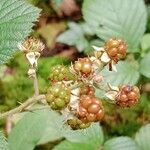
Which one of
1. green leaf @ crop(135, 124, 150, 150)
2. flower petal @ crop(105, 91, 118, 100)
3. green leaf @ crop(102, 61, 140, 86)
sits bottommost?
green leaf @ crop(135, 124, 150, 150)

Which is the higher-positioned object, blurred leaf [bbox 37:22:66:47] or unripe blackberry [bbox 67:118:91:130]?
unripe blackberry [bbox 67:118:91:130]

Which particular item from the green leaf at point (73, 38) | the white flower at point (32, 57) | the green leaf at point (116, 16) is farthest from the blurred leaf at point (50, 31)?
the white flower at point (32, 57)

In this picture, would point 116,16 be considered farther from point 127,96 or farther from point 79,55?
point 127,96

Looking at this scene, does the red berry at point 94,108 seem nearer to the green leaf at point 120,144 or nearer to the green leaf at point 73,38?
the green leaf at point 120,144

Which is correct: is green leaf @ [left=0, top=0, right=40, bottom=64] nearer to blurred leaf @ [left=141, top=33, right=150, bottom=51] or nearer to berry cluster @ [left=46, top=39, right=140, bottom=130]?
berry cluster @ [left=46, top=39, right=140, bottom=130]

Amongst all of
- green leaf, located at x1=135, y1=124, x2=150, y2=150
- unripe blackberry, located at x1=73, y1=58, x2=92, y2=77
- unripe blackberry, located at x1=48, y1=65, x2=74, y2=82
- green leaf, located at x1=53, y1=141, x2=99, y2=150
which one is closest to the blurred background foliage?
green leaf, located at x1=135, y1=124, x2=150, y2=150

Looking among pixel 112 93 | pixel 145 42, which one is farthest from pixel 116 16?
pixel 112 93
